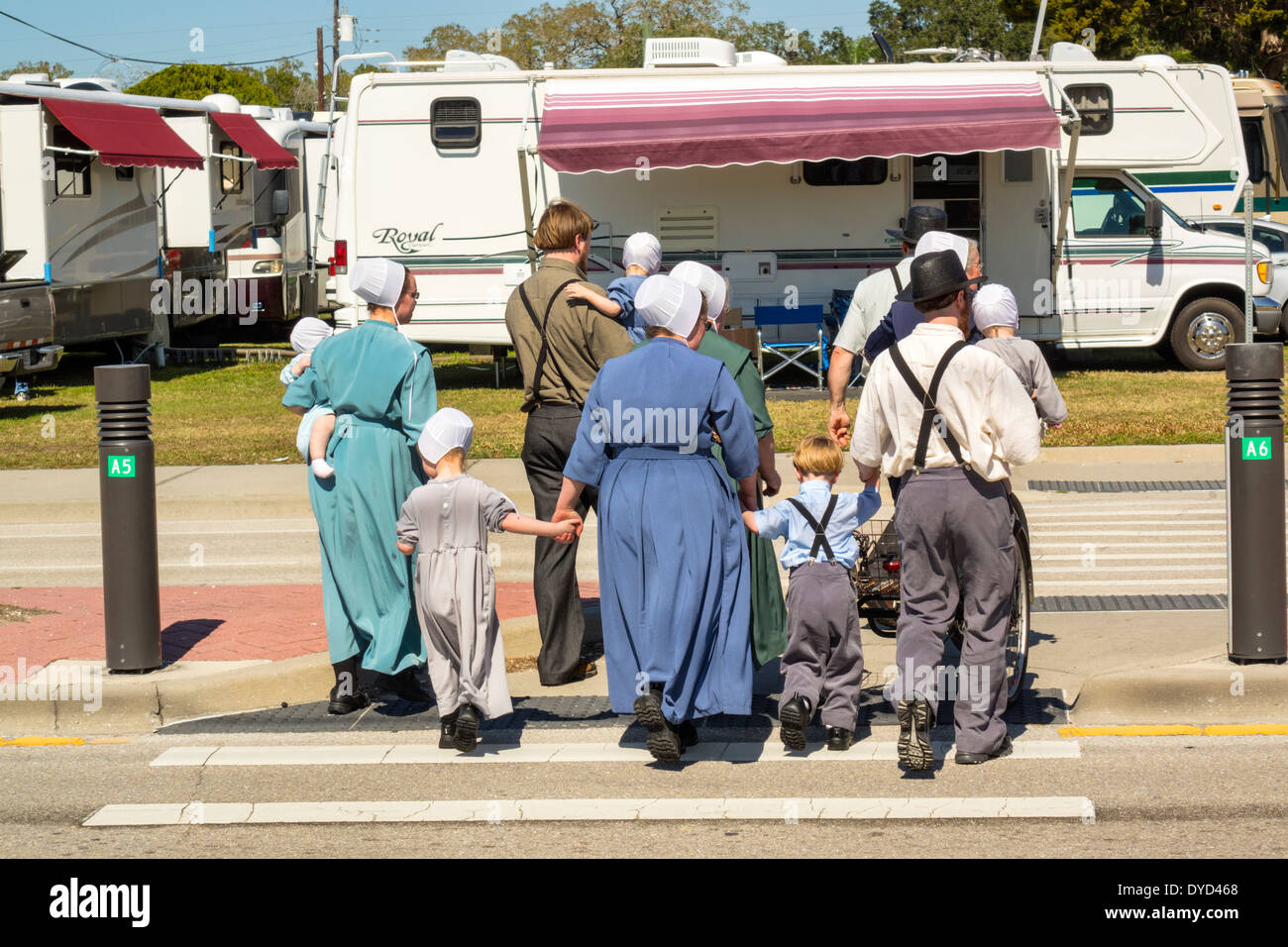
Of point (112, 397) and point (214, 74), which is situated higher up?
point (214, 74)

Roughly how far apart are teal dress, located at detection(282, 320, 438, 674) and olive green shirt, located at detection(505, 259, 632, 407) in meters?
0.58

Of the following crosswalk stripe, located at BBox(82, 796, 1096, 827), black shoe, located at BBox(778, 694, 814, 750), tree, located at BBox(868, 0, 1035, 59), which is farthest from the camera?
tree, located at BBox(868, 0, 1035, 59)

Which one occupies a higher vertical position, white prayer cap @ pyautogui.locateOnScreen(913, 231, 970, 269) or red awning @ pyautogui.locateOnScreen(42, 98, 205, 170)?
red awning @ pyautogui.locateOnScreen(42, 98, 205, 170)

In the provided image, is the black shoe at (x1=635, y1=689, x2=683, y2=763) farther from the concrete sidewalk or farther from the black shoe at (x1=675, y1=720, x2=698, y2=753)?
the concrete sidewalk

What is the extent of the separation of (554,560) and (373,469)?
906 mm

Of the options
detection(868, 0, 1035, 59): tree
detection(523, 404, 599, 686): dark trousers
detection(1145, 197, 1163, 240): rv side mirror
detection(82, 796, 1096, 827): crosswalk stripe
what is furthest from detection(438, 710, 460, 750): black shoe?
detection(868, 0, 1035, 59): tree

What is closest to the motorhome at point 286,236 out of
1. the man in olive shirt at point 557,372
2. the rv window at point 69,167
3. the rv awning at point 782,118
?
the rv window at point 69,167

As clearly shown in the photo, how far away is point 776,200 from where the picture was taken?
59.3 ft

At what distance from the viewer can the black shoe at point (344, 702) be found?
6703 mm

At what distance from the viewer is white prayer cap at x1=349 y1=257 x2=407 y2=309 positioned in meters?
6.47

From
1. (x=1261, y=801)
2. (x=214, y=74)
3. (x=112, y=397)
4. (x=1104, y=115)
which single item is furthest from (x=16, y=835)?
(x=214, y=74)

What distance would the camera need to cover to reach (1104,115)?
18.1m

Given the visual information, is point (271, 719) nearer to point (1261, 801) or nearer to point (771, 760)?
point (771, 760)

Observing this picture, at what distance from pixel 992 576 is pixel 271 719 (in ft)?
9.93
